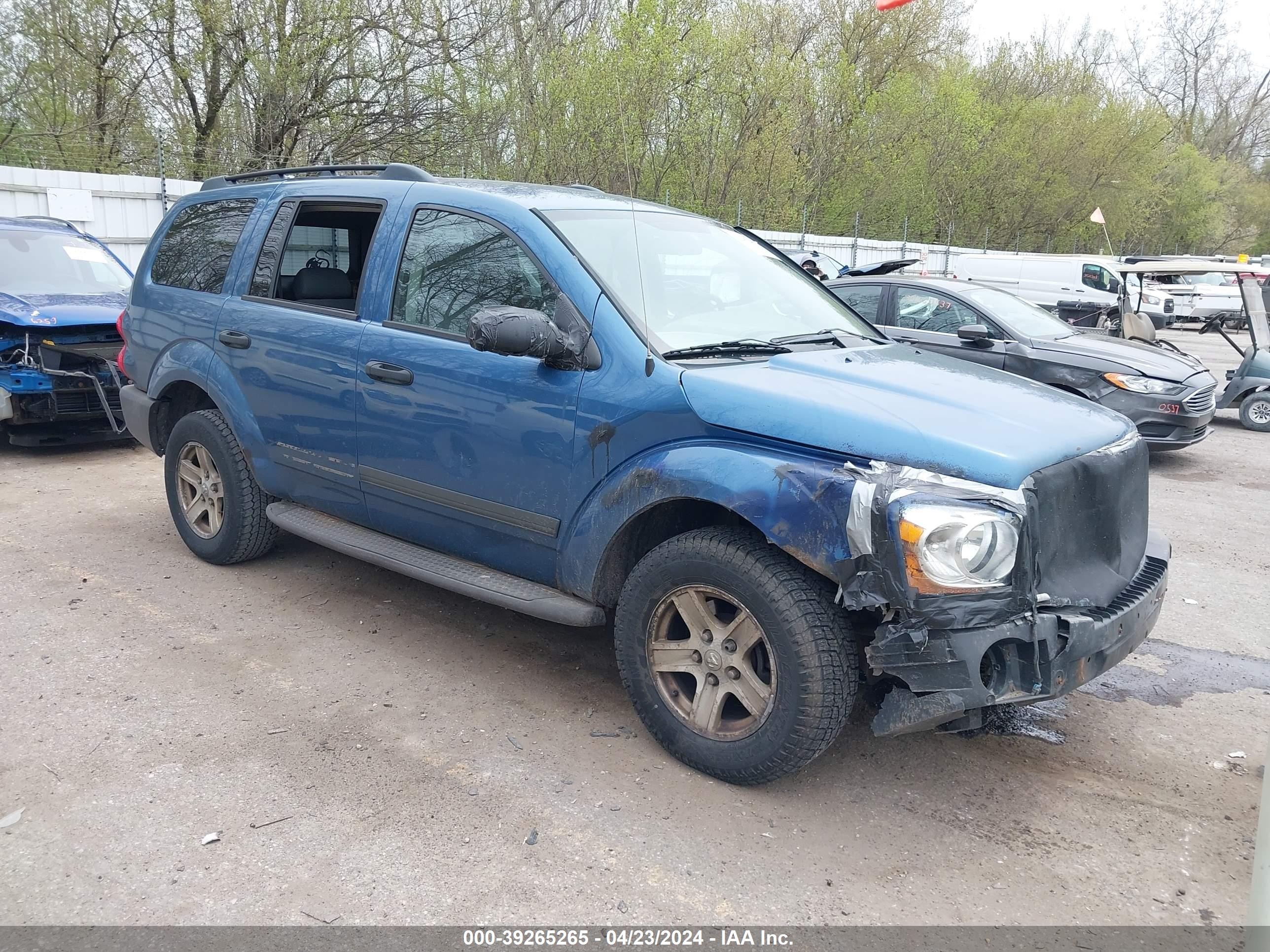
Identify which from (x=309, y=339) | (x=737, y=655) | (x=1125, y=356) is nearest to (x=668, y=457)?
(x=737, y=655)

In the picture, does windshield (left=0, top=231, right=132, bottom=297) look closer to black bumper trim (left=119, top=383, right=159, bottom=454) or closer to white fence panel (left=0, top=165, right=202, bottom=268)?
black bumper trim (left=119, top=383, right=159, bottom=454)

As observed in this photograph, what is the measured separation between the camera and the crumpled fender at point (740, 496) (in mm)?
2979

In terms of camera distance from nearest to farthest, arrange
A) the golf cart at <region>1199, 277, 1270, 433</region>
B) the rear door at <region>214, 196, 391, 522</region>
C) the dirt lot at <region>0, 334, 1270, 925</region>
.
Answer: the dirt lot at <region>0, 334, 1270, 925</region> < the rear door at <region>214, 196, 391, 522</region> < the golf cart at <region>1199, 277, 1270, 433</region>

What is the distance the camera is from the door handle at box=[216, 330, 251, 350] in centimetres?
485

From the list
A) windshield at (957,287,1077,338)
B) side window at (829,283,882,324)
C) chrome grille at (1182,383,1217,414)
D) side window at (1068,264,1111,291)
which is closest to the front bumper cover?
chrome grille at (1182,383,1217,414)

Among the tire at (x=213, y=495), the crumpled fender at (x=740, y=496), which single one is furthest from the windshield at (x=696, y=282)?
the tire at (x=213, y=495)

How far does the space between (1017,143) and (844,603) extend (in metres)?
40.2

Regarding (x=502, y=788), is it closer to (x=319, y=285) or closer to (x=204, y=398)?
(x=319, y=285)

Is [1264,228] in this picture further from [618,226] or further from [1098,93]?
[618,226]

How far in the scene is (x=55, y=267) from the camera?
860 cm

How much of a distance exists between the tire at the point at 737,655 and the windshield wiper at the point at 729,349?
672 mm

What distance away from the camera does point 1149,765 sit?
3637 millimetres

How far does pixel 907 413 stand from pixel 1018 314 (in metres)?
6.91

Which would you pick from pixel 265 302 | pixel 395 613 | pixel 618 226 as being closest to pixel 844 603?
pixel 618 226
